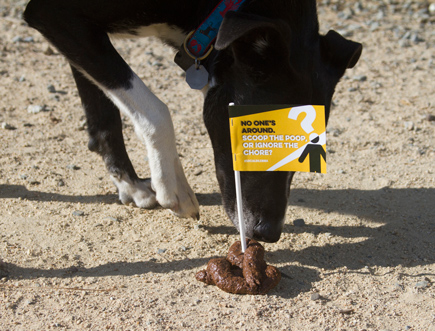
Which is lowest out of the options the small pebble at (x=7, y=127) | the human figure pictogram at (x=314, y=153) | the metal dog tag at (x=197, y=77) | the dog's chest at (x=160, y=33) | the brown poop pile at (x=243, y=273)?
the brown poop pile at (x=243, y=273)

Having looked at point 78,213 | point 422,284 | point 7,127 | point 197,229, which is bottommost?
point 422,284

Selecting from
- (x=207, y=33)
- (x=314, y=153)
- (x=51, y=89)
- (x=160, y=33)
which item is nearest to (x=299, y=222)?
(x=314, y=153)

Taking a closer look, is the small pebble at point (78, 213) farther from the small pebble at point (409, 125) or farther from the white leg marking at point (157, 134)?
the small pebble at point (409, 125)

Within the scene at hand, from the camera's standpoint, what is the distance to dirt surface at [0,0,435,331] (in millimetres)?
2627

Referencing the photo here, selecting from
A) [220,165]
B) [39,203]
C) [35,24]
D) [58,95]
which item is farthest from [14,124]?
[220,165]

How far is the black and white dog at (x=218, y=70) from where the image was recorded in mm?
2879

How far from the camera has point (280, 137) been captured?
269 cm

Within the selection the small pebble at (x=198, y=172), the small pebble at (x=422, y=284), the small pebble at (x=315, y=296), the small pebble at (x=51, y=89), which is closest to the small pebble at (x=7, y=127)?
the small pebble at (x=51, y=89)

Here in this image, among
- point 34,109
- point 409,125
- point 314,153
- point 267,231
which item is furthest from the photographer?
point 34,109

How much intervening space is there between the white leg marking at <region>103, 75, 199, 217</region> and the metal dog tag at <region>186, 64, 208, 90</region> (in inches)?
Answer: 8.8

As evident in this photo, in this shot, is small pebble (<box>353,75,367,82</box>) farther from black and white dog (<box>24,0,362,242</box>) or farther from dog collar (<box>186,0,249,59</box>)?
dog collar (<box>186,0,249,59</box>)

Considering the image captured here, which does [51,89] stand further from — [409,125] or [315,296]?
[315,296]

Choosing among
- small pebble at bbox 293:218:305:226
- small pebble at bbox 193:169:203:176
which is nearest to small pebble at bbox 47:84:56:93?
small pebble at bbox 193:169:203:176

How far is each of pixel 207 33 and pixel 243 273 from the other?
4.49 ft
